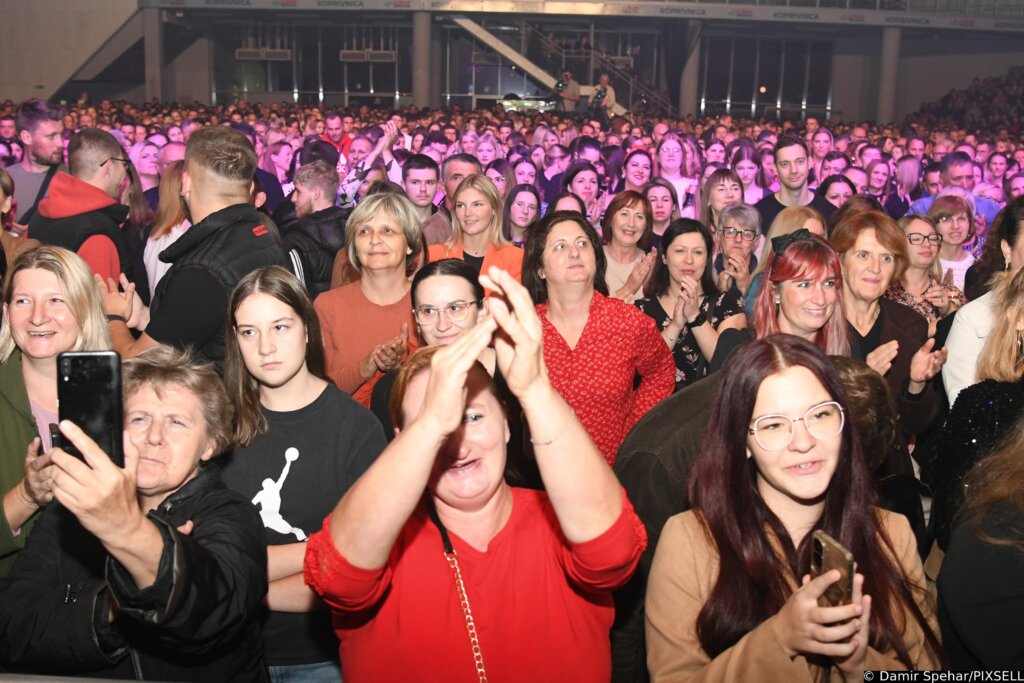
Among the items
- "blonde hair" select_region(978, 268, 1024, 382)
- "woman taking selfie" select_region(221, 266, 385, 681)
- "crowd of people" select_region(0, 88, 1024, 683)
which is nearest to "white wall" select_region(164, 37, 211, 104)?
"crowd of people" select_region(0, 88, 1024, 683)

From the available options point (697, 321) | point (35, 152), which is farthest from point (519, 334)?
point (35, 152)

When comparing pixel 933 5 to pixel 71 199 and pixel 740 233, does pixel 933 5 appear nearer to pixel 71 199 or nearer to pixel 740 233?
pixel 740 233

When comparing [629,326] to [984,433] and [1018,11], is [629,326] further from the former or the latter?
[1018,11]

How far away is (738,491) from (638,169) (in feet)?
19.7

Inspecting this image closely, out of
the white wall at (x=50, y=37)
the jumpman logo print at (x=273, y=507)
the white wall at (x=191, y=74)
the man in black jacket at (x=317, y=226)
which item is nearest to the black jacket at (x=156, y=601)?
the jumpman logo print at (x=273, y=507)

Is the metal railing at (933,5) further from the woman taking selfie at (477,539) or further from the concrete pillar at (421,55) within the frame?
the woman taking selfie at (477,539)

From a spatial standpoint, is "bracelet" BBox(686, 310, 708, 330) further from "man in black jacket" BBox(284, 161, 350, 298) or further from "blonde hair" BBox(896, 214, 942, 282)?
"man in black jacket" BBox(284, 161, 350, 298)

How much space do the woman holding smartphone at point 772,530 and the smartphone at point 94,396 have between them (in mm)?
1161

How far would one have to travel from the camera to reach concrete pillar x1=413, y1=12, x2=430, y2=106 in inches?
1058

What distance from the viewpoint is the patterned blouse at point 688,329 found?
4.50 m

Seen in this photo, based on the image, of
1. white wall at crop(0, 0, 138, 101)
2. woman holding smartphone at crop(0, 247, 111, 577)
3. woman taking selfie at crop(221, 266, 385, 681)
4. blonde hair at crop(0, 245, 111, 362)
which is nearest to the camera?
woman taking selfie at crop(221, 266, 385, 681)

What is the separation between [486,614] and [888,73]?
98.1 ft

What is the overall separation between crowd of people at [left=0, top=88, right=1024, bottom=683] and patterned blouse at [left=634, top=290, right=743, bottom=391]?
0.10 feet

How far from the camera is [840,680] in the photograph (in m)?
1.99
